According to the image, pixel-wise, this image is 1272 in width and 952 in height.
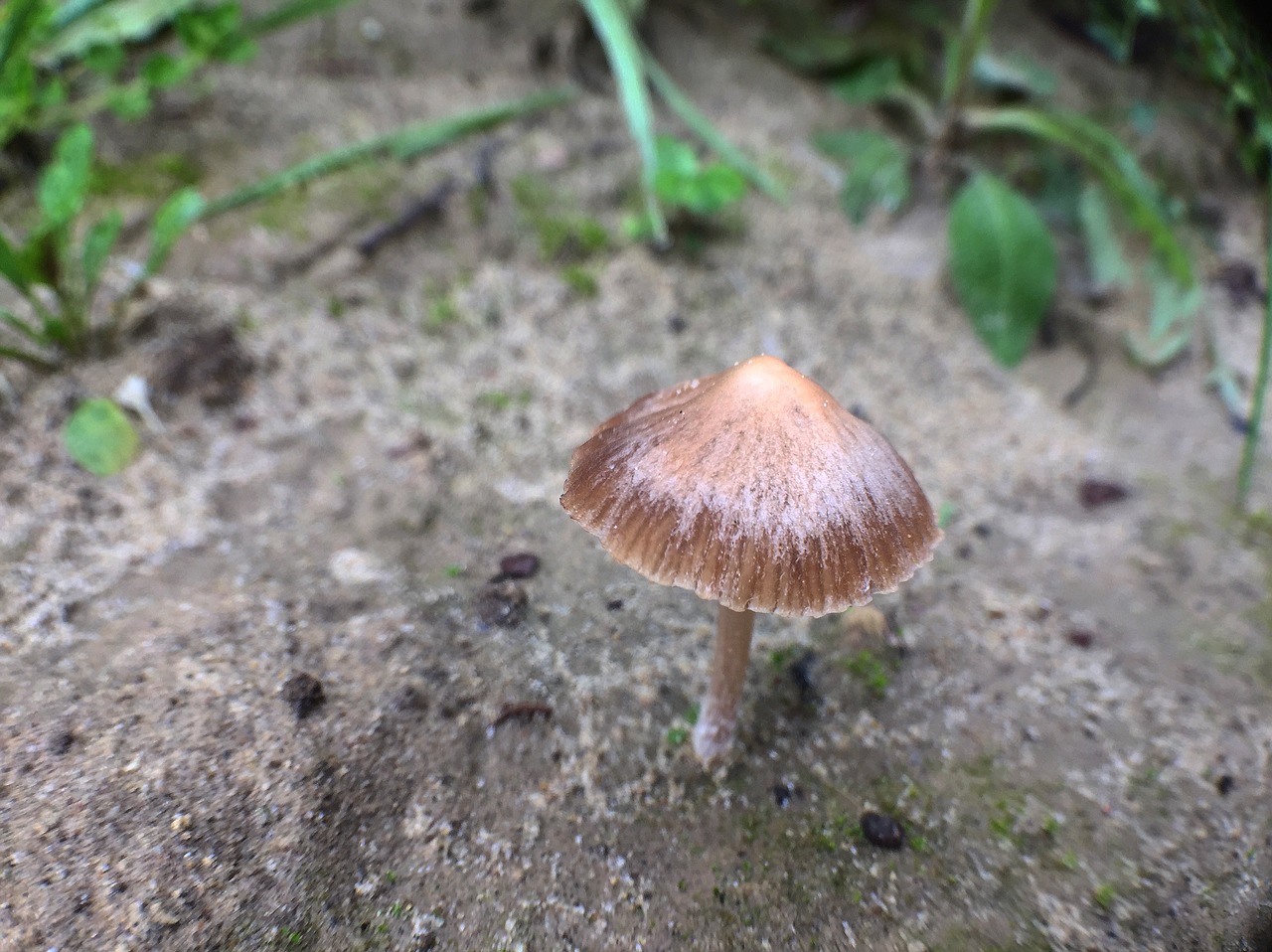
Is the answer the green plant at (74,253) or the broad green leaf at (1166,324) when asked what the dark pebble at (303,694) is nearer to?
the green plant at (74,253)

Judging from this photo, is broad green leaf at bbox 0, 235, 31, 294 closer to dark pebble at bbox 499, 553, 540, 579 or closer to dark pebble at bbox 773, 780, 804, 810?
dark pebble at bbox 499, 553, 540, 579

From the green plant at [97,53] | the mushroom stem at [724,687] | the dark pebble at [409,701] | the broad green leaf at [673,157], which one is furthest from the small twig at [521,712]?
the green plant at [97,53]

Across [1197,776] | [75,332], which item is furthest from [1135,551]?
[75,332]

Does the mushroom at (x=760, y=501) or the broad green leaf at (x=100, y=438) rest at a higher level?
the mushroom at (x=760, y=501)

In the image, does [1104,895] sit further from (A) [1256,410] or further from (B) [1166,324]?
(B) [1166,324]

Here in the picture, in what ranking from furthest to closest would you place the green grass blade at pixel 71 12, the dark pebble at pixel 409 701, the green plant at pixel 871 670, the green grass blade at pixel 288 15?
the green grass blade at pixel 288 15
the green grass blade at pixel 71 12
the green plant at pixel 871 670
the dark pebble at pixel 409 701

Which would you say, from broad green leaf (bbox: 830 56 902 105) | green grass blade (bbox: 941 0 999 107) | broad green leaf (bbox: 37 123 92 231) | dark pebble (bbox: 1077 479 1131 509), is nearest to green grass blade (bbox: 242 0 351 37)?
broad green leaf (bbox: 37 123 92 231)

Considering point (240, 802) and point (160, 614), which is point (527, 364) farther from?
point (240, 802)

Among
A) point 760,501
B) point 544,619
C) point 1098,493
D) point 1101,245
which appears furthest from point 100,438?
point 1101,245
